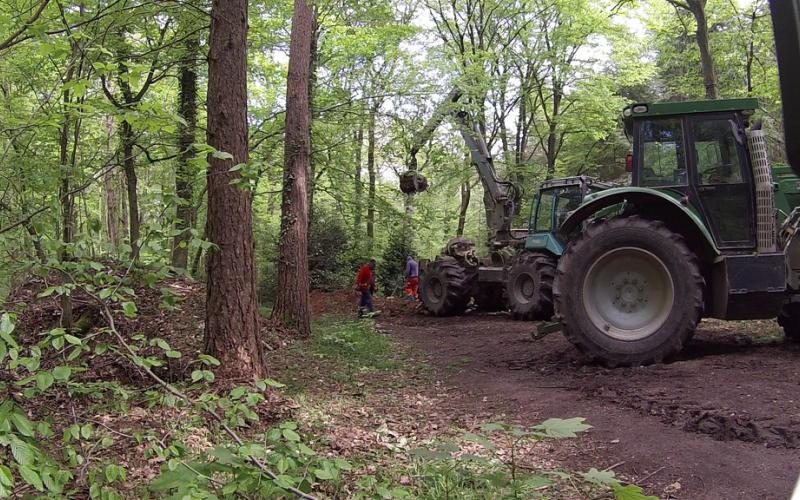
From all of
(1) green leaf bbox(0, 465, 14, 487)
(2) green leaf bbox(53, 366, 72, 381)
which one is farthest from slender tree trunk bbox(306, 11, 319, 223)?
(1) green leaf bbox(0, 465, 14, 487)

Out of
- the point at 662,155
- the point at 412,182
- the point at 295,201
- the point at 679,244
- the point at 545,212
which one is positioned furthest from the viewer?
the point at 412,182

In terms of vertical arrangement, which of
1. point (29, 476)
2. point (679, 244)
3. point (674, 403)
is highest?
point (679, 244)

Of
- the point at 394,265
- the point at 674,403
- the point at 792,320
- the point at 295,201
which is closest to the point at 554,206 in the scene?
the point at 792,320

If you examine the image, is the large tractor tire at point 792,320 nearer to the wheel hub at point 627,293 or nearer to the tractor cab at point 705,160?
the tractor cab at point 705,160

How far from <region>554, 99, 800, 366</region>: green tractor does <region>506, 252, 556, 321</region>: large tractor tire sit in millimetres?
4076

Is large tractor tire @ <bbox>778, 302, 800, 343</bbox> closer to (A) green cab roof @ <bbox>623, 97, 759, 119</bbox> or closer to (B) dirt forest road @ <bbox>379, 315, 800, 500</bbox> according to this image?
(B) dirt forest road @ <bbox>379, 315, 800, 500</bbox>

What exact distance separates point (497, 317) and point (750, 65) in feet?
34.3

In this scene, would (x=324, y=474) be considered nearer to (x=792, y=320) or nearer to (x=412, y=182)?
(x=792, y=320)

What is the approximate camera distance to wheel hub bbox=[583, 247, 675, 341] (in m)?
6.27

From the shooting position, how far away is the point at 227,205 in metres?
5.21

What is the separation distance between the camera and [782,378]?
5.22 meters

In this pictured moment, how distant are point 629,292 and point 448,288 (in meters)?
6.59

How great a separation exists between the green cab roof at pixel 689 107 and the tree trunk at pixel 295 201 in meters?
4.94

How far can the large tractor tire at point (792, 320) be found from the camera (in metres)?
6.90
